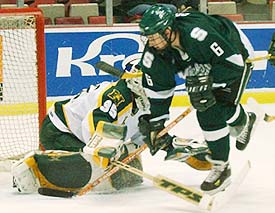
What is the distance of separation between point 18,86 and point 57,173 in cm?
125

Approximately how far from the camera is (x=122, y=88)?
344 centimetres

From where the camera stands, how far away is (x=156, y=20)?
3004mm

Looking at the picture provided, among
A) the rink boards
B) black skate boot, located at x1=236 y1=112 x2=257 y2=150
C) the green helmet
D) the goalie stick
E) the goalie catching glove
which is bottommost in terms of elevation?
the rink boards

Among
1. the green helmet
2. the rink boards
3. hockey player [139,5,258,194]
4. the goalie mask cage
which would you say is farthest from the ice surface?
the rink boards

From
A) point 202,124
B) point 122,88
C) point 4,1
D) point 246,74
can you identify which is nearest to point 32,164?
point 122,88

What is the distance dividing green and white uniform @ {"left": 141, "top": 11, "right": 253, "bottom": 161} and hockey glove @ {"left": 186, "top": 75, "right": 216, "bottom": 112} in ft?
0.24

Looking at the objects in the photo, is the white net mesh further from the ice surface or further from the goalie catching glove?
the goalie catching glove

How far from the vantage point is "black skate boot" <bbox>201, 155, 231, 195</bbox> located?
10.5ft

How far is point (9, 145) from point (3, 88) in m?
0.35

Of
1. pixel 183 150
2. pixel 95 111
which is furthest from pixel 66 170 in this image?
pixel 183 150

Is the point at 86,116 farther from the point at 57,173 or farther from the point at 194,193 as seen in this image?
the point at 194,193

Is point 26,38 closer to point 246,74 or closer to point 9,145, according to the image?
point 9,145

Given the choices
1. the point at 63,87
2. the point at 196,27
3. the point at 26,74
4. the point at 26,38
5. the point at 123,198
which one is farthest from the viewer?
the point at 63,87

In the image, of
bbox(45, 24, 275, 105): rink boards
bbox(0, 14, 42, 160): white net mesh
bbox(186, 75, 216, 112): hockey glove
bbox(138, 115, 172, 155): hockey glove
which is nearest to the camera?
bbox(186, 75, 216, 112): hockey glove
